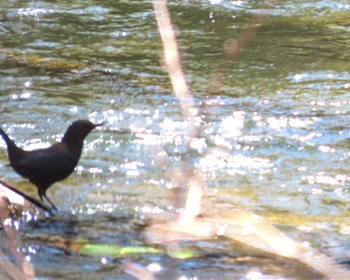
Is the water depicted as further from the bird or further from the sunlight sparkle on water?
the bird

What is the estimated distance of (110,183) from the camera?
450 cm

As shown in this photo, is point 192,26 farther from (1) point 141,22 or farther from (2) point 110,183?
(2) point 110,183

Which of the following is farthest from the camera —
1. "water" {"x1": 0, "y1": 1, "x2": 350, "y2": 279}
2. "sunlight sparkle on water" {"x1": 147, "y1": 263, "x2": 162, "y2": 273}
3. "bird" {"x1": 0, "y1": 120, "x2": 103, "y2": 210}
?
"bird" {"x1": 0, "y1": 120, "x2": 103, "y2": 210}

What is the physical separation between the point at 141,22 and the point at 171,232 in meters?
4.26

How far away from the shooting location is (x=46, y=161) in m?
3.96

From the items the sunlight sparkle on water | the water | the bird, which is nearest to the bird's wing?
the bird

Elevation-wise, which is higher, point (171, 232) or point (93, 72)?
point (171, 232)

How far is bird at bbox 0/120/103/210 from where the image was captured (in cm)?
389

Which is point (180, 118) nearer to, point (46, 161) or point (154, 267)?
point (46, 161)

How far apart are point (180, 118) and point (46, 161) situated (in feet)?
5.63

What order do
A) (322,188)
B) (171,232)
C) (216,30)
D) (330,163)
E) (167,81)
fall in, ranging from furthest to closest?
(216,30) → (167,81) → (330,163) → (322,188) → (171,232)

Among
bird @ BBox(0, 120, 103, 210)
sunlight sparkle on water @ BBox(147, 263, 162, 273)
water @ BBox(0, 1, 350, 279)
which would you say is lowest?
water @ BBox(0, 1, 350, 279)

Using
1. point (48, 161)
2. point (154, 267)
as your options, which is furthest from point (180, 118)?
point (154, 267)

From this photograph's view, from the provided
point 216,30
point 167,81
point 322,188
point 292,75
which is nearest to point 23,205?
point 322,188
